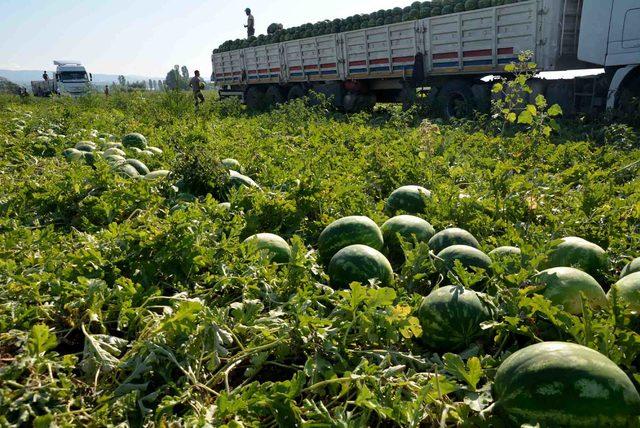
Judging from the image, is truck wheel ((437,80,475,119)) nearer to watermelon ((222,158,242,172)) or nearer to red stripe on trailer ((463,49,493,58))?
red stripe on trailer ((463,49,493,58))

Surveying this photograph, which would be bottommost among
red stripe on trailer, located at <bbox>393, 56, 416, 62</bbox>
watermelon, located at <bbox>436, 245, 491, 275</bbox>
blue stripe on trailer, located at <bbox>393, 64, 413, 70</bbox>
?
watermelon, located at <bbox>436, 245, 491, 275</bbox>

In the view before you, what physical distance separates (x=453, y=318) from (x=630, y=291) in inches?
34.2

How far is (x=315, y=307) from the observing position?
107 inches

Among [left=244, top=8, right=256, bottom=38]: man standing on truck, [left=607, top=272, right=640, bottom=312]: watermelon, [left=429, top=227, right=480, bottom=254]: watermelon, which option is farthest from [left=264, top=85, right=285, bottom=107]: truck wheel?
[left=607, top=272, right=640, bottom=312]: watermelon

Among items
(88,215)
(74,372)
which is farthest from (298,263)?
(88,215)

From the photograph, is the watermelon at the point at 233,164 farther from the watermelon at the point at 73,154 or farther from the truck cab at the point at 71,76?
the truck cab at the point at 71,76

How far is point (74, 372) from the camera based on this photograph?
2338 mm

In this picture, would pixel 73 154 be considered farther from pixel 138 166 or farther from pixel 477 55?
pixel 477 55

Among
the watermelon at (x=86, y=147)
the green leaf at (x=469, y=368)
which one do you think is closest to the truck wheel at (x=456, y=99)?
the watermelon at (x=86, y=147)

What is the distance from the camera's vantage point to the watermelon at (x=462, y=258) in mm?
2836

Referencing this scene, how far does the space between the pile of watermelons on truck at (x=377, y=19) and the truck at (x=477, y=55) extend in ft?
0.82

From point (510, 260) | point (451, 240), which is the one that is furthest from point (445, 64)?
point (510, 260)

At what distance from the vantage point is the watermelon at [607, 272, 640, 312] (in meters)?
2.26

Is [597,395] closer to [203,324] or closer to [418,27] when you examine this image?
[203,324]
